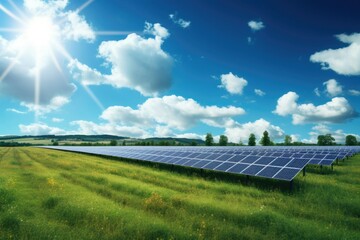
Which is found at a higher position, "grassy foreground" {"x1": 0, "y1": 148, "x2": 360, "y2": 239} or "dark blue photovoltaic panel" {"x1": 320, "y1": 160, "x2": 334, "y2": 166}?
"dark blue photovoltaic panel" {"x1": 320, "y1": 160, "x2": 334, "y2": 166}

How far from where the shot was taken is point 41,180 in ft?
72.7

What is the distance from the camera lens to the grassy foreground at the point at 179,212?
10.8 metres

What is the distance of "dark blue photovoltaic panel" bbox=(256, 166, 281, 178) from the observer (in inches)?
762

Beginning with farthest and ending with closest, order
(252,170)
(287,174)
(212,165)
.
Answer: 1. (212,165)
2. (252,170)
3. (287,174)

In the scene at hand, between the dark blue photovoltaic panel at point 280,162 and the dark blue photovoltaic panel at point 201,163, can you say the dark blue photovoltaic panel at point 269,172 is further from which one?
the dark blue photovoltaic panel at point 201,163

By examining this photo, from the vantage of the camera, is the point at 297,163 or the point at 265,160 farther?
the point at 265,160

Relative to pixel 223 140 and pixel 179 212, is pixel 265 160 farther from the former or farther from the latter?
pixel 223 140

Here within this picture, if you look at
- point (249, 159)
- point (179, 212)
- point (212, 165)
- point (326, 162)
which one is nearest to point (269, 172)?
point (249, 159)

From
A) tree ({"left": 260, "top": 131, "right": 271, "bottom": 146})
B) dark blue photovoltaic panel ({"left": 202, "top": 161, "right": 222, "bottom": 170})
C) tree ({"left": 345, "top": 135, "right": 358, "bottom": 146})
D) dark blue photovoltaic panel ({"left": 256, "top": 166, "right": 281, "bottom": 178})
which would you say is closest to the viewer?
dark blue photovoltaic panel ({"left": 256, "top": 166, "right": 281, "bottom": 178})

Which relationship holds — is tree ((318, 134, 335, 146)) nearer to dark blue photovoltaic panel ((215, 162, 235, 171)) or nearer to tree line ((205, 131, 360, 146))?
tree line ((205, 131, 360, 146))

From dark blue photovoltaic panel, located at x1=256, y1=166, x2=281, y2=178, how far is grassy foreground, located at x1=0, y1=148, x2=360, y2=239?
3.66 feet

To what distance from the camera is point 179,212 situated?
13.3 m

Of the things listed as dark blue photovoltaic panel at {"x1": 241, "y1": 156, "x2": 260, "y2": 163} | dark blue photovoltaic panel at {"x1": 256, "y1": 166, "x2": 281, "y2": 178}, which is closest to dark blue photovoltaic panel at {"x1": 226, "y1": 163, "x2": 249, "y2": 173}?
dark blue photovoltaic panel at {"x1": 241, "y1": 156, "x2": 260, "y2": 163}

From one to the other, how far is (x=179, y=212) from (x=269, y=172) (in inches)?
376
